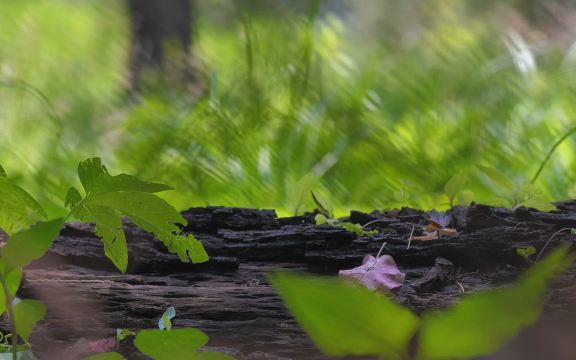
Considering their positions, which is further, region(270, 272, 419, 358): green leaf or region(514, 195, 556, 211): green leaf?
region(514, 195, 556, 211): green leaf

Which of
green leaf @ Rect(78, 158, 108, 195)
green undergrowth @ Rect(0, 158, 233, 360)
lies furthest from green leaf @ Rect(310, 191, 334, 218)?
green leaf @ Rect(78, 158, 108, 195)

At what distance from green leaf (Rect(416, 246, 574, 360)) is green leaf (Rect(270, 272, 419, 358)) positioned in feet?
0.04

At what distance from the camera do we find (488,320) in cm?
18

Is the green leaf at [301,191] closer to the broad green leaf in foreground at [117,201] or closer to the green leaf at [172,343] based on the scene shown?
the broad green leaf in foreground at [117,201]

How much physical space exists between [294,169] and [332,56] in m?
0.51

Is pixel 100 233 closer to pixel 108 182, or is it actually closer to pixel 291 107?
pixel 108 182

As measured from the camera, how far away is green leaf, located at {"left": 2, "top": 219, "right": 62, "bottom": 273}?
0.28 m

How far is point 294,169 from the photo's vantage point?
1.39m

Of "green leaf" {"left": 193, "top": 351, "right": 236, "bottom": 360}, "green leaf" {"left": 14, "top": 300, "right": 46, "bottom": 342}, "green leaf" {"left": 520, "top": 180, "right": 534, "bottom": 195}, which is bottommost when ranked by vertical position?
"green leaf" {"left": 193, "top": 351, "right": 236, "bottom": 360}

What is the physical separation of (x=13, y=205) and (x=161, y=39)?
137 centimetres

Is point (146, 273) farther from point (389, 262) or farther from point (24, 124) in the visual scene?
point (24, 124)

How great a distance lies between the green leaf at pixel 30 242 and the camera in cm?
28

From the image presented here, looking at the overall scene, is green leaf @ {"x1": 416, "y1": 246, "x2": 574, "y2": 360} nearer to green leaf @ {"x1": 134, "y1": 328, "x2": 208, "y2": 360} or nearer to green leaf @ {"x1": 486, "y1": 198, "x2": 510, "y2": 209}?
green leaf @ {"x1": 134, "y1": 328, "x2": 208, "y2": 360}

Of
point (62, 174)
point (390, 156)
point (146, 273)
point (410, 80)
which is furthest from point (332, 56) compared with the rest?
point (146, 273)
